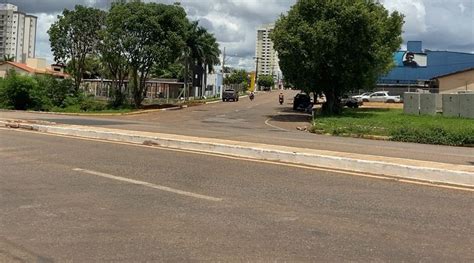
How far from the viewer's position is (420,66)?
84.6m

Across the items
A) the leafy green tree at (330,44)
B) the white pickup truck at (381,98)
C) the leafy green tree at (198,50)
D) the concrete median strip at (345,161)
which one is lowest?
the concrete median strip at (345,161)

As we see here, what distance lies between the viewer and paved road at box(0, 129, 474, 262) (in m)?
5.49

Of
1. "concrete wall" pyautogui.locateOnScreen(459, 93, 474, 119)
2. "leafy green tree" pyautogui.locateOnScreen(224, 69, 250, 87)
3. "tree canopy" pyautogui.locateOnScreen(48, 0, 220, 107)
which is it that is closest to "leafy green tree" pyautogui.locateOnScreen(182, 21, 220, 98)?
"tree canopy" pyautogui.locateOnScreen(48, 0, 220, 107)

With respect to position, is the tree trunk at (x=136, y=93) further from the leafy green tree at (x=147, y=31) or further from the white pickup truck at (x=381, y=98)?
the white pickup truck at (x=381, y=98)

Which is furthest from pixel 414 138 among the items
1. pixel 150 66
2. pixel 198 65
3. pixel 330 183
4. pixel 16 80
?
pixel 198 65

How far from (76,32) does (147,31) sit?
367 inches

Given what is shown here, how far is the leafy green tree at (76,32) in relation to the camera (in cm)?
5244

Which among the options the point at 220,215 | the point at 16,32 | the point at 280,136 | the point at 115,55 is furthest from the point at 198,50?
the point at 16,32

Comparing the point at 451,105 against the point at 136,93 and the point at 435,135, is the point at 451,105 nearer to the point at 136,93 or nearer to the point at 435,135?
the point at 435,135

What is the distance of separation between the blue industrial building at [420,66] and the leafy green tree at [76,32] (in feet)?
145

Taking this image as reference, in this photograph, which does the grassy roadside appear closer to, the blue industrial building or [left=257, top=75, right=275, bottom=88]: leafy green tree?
the blue industrial building

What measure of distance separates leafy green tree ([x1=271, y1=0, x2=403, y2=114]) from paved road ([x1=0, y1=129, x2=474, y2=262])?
97.9 feet

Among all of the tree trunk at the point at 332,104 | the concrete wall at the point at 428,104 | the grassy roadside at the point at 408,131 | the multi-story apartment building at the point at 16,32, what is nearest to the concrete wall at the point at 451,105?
the concrete wall at the point at 428,104

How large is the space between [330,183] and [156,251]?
4.21 m
